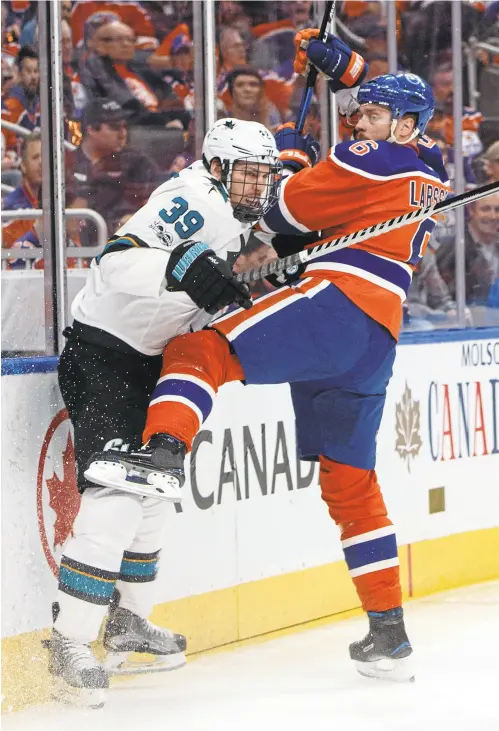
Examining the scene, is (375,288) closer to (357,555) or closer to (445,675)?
(357,555)

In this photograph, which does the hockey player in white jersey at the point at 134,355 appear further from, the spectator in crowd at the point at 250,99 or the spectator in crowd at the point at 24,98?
the spectator in crowd at the point at 250,99

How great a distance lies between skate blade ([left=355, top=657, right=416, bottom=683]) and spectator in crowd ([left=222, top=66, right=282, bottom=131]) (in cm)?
161

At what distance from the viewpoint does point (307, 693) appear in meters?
2.90

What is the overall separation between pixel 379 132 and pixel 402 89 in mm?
107

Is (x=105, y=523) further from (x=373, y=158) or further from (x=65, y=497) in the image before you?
(x=373, y=158)

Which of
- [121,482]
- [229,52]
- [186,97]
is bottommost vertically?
[121,482]

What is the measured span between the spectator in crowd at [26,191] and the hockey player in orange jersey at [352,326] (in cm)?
64

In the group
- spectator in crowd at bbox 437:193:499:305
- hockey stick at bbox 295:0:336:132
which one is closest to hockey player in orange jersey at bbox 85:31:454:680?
hockey stick at bbox 295:0:336:132

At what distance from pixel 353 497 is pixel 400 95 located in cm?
92

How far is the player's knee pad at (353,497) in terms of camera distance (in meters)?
3.02

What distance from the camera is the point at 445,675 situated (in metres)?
3.04

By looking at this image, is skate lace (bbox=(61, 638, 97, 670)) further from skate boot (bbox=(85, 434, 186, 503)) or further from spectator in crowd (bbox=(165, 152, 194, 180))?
spectator in crowd (bbox=(165, 152, 194, 180))

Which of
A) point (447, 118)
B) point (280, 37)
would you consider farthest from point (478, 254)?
point (280, 37)

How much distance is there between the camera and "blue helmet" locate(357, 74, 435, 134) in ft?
9.69
